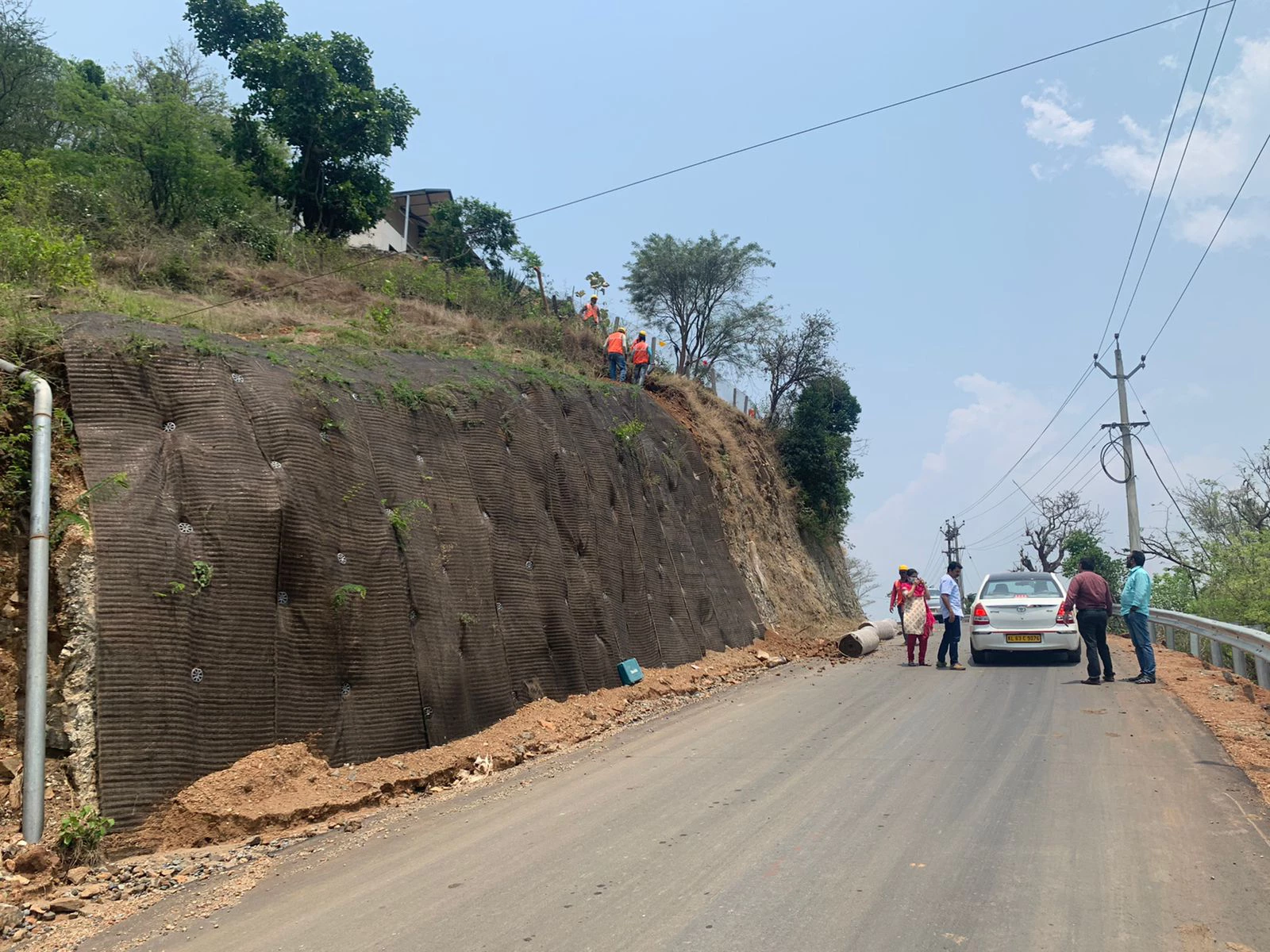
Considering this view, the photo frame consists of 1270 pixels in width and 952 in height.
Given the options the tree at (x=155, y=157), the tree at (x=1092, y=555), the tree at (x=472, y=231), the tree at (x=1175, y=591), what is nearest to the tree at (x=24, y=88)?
the tree at (x=155, y=157)

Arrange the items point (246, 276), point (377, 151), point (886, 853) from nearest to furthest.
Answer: point (886, 853)
point (246, 276)
point (377, 151)

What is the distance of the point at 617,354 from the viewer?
2094cm

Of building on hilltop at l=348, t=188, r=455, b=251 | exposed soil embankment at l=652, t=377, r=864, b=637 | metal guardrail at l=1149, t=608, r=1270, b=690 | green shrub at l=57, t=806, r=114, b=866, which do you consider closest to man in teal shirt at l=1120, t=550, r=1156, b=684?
metal guardrail at l=1149, t=608, r=1270, b=690

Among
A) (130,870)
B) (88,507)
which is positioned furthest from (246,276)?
(130,870)

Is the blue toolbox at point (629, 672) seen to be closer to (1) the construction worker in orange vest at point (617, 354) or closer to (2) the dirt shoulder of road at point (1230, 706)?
(2) the dirt shoulder of road at point (1230, 706)

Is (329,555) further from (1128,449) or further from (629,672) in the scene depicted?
(1128,449)

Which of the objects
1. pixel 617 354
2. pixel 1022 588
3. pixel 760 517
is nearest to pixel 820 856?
pixel 1022 588

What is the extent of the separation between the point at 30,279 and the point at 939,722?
1189 centimetres

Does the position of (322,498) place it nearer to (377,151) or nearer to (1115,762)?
(1115,762)

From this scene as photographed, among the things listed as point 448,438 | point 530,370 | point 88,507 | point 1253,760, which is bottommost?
point 1253,760

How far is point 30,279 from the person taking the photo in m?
10.4

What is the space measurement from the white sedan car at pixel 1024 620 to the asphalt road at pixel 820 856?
17.5 feet

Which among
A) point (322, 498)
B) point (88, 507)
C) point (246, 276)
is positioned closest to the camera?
point (88, 507)

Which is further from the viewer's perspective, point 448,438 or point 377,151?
point 377,151
